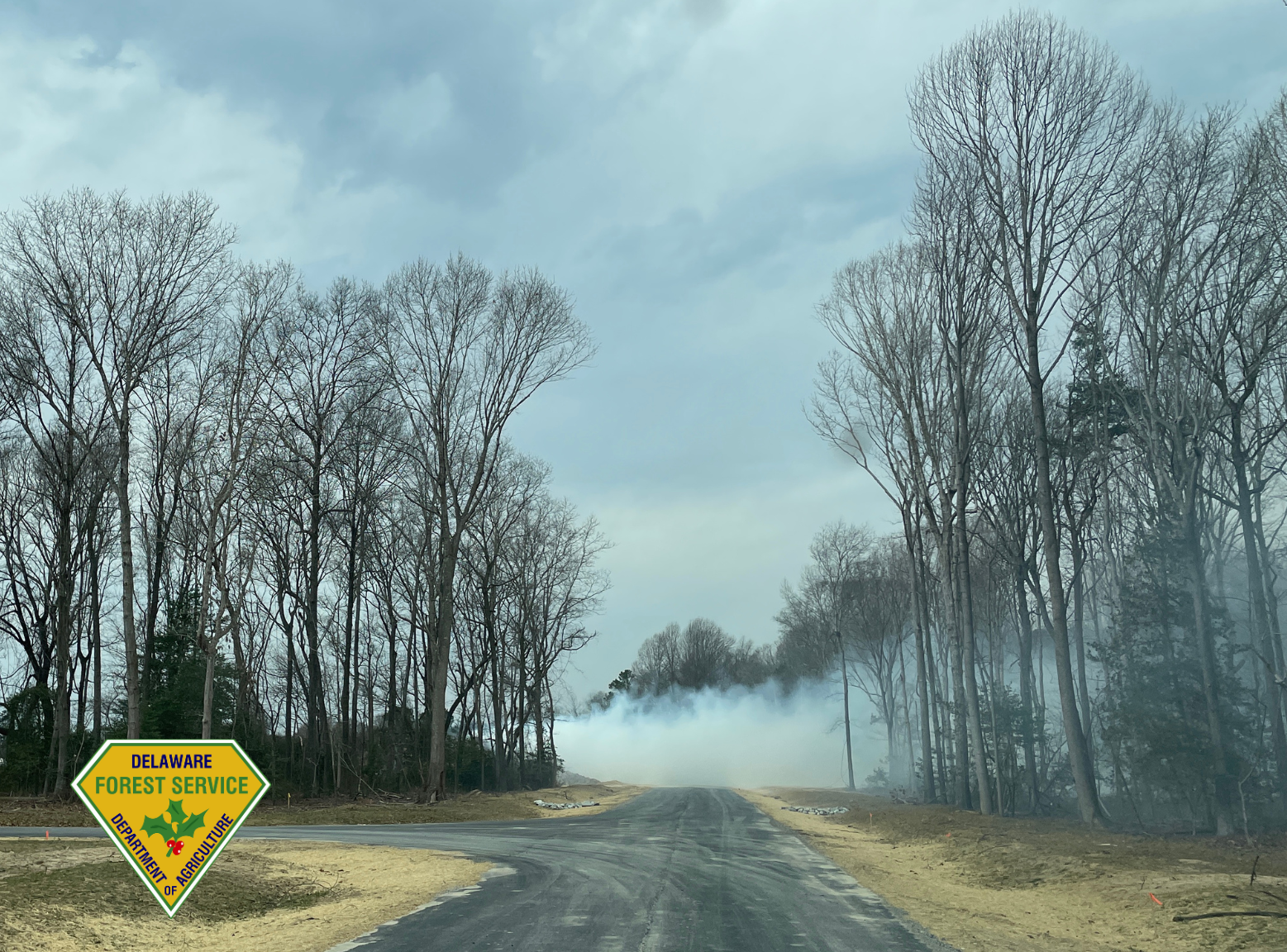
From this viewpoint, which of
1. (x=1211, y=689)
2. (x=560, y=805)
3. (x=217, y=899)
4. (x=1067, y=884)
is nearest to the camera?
(x=217, y=899)

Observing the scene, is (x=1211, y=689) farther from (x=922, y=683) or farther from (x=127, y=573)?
(x=127, y=573)

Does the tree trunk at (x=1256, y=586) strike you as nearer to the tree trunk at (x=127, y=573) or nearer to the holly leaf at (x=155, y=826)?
the holly leaf at (x=155, y=826)

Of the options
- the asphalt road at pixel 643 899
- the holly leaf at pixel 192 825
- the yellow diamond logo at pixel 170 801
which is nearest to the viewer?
the yellow diamond logo at pixel 170 801

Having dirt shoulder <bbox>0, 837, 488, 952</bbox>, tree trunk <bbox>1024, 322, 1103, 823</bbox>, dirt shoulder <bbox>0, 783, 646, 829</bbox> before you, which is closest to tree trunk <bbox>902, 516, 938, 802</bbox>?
tree trunk <bbox>1024, 322, 1103, 823</bbox>

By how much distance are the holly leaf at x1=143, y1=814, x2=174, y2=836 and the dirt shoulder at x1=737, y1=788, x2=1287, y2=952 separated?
7059 millimetres

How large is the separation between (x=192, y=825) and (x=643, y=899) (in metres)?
5.69

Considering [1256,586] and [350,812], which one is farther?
[350,812]

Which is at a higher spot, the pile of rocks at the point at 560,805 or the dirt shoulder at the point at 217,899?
the dirt shoulder at the point at 217,899

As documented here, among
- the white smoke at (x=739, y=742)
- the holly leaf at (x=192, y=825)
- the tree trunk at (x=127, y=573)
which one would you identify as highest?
the tree trunk at (x=127, y=573)

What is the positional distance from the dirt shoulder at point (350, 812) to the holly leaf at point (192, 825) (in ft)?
52.8

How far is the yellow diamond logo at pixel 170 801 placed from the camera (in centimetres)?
697

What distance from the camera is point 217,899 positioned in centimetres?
1080

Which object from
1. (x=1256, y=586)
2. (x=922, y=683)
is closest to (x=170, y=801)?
(x=1256, y=586)

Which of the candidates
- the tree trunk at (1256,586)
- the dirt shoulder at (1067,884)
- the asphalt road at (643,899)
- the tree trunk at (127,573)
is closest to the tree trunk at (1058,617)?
the dirt shoulder at (1067,884)
